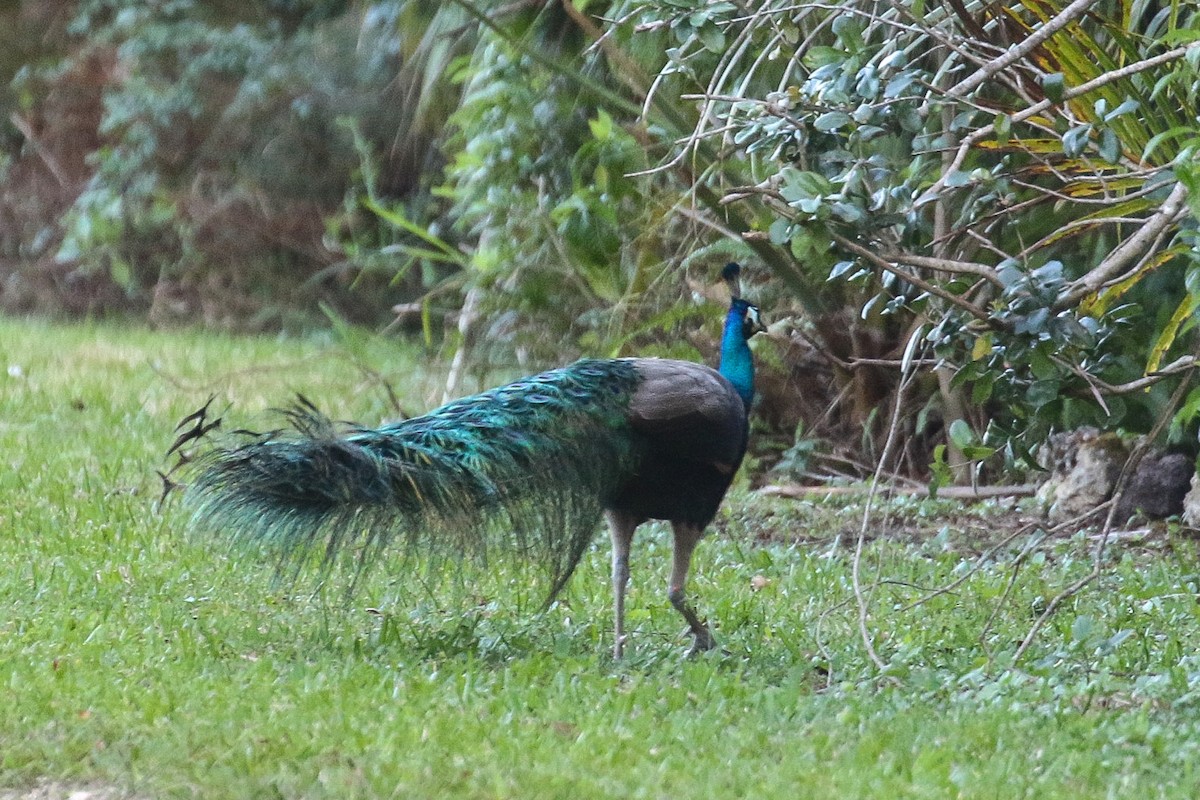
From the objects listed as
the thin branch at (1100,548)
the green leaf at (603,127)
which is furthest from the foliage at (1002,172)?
the green leaf at (603,127)

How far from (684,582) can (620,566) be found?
220 millimetres

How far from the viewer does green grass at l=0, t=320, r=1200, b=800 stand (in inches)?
160

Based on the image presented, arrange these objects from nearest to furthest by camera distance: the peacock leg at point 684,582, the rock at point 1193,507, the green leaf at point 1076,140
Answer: the green leaf at point 1076,140 → the peacock leg at point 684,582 → the rock at point 1193,507

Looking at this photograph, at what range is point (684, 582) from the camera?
17.9 feet

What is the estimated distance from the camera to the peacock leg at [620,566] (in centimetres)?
539

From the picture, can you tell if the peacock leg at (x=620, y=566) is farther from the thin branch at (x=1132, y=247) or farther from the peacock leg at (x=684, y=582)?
the thin branch at (x=1132, y=247)

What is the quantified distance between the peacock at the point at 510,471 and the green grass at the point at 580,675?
17 cm

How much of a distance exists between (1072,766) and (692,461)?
1694mm

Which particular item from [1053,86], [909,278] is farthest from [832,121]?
[1053,86]

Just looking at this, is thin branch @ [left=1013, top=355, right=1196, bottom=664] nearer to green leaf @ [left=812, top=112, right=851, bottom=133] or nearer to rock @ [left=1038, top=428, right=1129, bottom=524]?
green leaf @ [left=812, top=112, right=851, bottom=133]

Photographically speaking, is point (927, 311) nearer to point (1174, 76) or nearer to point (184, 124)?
point (1174, 76)

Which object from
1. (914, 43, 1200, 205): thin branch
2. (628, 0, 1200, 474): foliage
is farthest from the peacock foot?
(914, 43, 1200, 205): thin branch

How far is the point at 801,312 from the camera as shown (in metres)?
9.12

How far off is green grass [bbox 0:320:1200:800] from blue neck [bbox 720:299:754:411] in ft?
2.78
